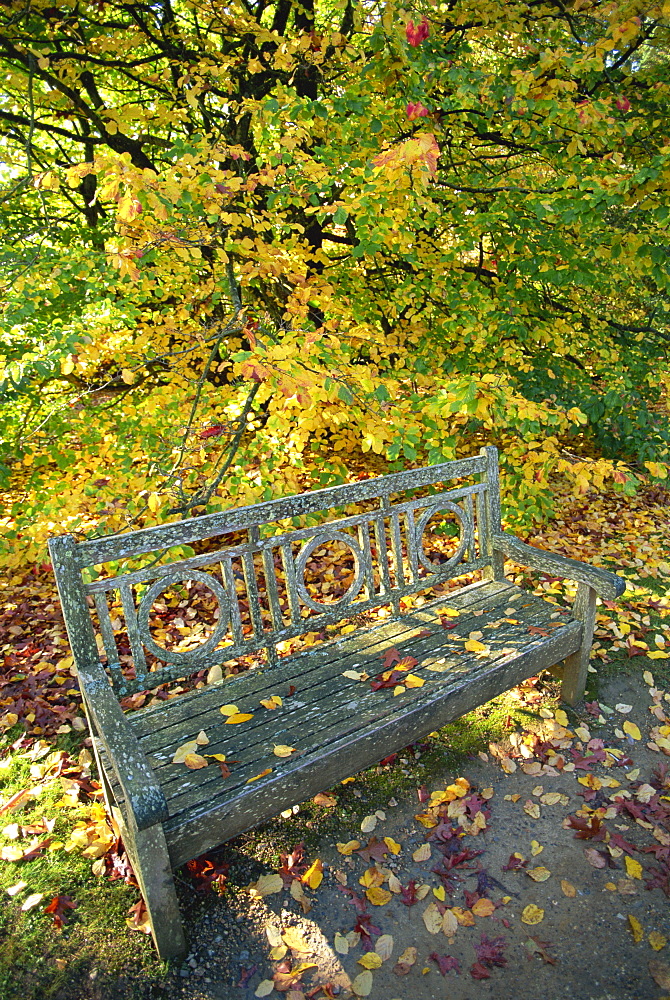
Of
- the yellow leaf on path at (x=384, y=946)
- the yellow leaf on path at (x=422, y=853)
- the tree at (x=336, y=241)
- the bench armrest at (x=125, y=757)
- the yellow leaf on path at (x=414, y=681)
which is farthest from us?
the tree at (x=336, y=241)

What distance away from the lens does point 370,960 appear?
1.93 m

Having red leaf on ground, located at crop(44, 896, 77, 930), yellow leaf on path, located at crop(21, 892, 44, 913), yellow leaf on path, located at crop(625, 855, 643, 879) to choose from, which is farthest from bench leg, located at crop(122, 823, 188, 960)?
yellow leaf on path, located at crop(625, 855, 643, 879)

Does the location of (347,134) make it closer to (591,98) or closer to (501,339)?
(591,98)

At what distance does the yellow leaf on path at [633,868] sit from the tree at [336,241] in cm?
174

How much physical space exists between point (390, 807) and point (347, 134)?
12.0 feet

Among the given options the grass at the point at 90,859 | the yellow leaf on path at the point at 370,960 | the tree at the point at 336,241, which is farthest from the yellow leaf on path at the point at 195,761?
the tree at the point at 336,241

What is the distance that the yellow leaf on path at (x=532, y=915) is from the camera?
2035mm

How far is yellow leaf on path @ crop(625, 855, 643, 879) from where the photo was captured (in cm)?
218

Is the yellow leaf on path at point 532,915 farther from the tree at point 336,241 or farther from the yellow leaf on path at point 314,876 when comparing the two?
the tree at point 336,241

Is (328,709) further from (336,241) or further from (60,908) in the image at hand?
(336,241)

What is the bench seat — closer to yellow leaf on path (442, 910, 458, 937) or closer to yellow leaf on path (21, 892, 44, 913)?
yellow leaf on path (442, 910, 458, 937)

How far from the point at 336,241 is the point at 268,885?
4684 mm

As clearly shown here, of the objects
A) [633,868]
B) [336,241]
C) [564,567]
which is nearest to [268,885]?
[633,868]

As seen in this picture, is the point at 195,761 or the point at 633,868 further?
the point at 633,868
